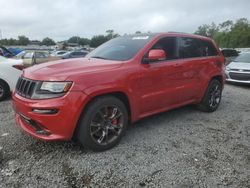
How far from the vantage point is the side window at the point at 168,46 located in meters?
4.62

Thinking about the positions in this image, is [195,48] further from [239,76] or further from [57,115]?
[239,76]

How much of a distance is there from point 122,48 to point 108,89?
1230 mm

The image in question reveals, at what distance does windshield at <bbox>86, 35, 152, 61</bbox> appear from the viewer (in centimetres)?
430

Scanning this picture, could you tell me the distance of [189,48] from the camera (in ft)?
17.3

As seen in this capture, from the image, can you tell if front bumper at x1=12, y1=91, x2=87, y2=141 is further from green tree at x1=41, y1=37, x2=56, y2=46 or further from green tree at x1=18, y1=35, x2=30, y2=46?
green tree at x1=41, y1=37, x2=56, y2=46

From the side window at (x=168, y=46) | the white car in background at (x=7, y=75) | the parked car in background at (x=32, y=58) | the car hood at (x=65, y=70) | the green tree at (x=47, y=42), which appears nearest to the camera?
the car hood at (x=65, y=70)

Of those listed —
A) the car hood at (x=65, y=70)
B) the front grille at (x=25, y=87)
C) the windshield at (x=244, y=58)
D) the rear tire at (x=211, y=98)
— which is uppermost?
the car hood at (x=65, y=70)

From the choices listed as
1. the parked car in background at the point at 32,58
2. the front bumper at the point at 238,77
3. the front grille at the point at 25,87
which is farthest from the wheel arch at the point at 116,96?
the front bumper at the point at 238,77

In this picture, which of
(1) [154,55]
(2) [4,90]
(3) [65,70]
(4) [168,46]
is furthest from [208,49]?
(2) [4,90]

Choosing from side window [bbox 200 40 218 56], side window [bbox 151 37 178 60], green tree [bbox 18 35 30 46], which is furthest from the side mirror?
green tree [bbox 18 35 30 46]

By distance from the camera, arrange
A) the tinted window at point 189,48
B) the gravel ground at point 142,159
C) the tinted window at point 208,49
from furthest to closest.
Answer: the tinted window at point 208,49 → the tinted window at point 189,48 → the gravel ground at point 142,159

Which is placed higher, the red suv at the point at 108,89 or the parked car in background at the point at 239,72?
the red suv at the point at 108,89

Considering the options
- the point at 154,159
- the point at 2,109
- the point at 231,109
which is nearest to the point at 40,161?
the point at 154,159

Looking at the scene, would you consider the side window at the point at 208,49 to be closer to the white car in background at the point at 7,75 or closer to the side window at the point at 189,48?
the side window at the point at 189,48
